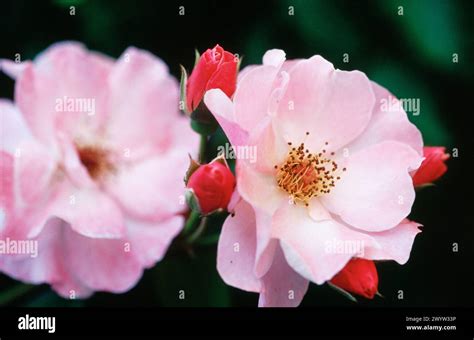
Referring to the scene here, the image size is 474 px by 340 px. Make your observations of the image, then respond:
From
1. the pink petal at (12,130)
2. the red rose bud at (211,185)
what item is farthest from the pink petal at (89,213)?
the red rose bud at (211,185)

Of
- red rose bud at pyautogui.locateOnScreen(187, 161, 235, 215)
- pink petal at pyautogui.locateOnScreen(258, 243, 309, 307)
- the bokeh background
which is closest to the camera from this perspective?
red rose bud at pyautogui.locateOnScreen(187, 161, 235, 215)

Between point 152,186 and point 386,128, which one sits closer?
point 386,128

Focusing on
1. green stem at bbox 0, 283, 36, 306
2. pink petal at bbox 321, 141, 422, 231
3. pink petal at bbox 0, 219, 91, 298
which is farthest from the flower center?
pink petal at bbox 321, 141, 422, 231

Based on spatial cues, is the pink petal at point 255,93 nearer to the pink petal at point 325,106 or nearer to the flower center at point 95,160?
the pink petal at point 325,106

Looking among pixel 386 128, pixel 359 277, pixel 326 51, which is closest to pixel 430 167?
pixel 386 128

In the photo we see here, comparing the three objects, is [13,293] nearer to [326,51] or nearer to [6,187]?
[6,187]

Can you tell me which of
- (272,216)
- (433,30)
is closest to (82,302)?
(272,216)

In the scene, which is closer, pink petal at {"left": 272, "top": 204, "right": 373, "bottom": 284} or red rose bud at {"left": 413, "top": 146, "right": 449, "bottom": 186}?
pink petal at {"left": 272, "top": 204, "right": 373, "bottom": 284}

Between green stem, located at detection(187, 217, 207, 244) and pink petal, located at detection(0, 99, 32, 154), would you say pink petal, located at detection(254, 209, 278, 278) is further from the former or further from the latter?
pink petal, located at detection(0, 99, 32, 154)
